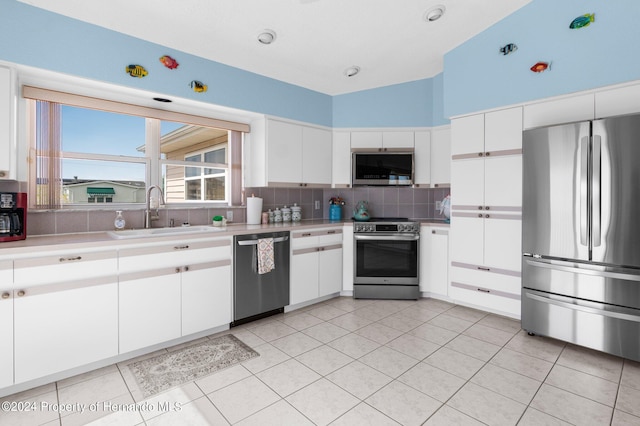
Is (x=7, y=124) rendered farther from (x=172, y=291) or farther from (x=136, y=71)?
(x=172, y=291)

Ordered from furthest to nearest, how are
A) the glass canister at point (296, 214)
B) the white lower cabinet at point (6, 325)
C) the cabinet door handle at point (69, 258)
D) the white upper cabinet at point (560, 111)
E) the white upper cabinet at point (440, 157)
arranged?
the glass canister at point (296, 214)
the white upper cabinet at point (440, 157)
the white upper cabinet at point (560, 111)
the cabinet door handle at point (69, 258)
the white lower cabinet at point (6, 325)

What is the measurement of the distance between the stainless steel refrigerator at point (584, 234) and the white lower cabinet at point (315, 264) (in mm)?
1936

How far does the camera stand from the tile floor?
5.92ft

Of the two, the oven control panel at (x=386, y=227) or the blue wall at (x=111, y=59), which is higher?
the blue wall at (x=111, y=59)

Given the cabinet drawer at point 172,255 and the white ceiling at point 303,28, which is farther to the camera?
the white ceiling at point 303,28

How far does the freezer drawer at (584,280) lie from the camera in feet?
7.56

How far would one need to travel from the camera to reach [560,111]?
9.18 feet

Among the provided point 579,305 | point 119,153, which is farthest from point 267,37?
point 579,305

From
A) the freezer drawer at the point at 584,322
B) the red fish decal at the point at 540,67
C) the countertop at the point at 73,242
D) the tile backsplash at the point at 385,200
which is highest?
the red fish decal at the point at 540,67

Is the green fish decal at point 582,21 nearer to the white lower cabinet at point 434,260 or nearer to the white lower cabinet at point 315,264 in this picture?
the white lower cabinet at point 434,260

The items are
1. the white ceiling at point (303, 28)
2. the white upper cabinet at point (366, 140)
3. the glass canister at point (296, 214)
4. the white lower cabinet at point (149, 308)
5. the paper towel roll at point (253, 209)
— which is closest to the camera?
the white lower cabinet at point (149, 308)

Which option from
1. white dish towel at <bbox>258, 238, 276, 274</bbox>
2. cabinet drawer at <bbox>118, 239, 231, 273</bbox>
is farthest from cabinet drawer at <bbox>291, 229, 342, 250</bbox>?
cabinet drawer at <bbox>118, 239, 231, 273</bbox>

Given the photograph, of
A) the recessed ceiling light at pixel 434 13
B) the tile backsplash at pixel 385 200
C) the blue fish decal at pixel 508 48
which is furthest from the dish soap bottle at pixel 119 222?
the blue fish decal at pixel 508 48

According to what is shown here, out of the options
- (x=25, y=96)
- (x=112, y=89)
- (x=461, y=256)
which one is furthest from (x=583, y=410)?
(x=25, y=96)
